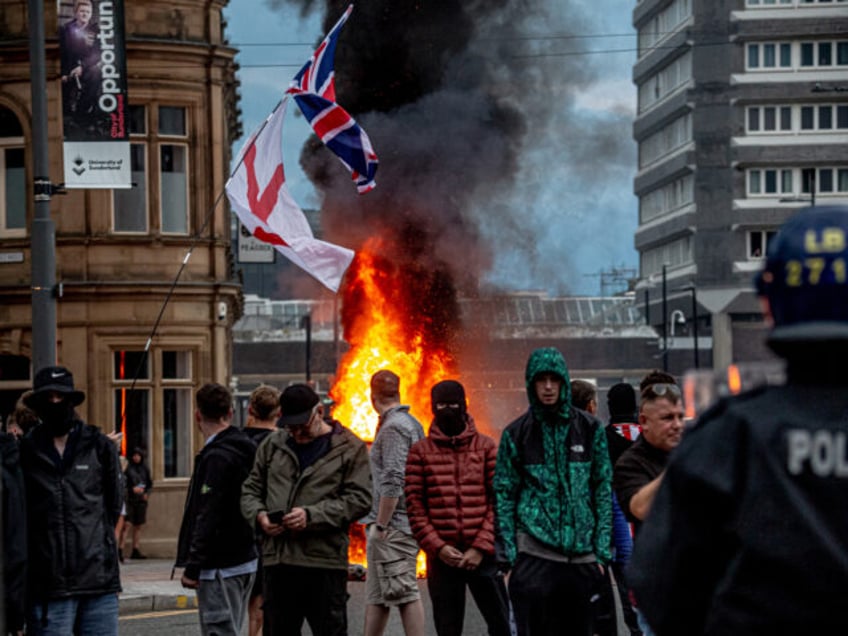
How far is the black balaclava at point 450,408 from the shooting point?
31.5 ft

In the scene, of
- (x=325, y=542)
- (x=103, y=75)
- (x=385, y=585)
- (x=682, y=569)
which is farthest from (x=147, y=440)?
(x=682, y=569)

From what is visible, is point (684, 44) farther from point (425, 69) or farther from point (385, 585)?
point (385, 585)

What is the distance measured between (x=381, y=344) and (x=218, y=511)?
15282mm

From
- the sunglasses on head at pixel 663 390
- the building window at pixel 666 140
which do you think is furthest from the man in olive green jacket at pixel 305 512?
the building window at pixel 666 140

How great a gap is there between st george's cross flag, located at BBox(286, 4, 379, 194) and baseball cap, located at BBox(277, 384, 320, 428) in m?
7.62

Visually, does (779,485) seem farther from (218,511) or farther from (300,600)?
(218,511)

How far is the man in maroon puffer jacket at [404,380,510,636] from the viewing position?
374 inches

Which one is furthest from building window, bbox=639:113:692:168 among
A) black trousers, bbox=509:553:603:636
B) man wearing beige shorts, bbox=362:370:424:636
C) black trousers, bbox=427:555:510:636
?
black trousers, bbox=509:553:603:636

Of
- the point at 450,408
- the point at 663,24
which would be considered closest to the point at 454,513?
the point at 450,408

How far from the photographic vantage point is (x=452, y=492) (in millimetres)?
9570

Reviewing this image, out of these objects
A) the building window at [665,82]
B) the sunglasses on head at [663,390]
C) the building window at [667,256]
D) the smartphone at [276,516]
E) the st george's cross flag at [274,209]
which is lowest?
the smartphone at [276,516]

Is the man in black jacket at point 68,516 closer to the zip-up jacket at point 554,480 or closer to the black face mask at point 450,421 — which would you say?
the zip-up jacket at point 554,480

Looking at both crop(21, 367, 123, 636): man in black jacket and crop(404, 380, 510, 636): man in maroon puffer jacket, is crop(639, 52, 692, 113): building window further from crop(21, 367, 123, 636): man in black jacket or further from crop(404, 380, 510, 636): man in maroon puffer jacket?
crop(21, 367, 123, 636): man in black jacket

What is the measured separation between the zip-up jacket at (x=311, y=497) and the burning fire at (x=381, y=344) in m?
13.2
